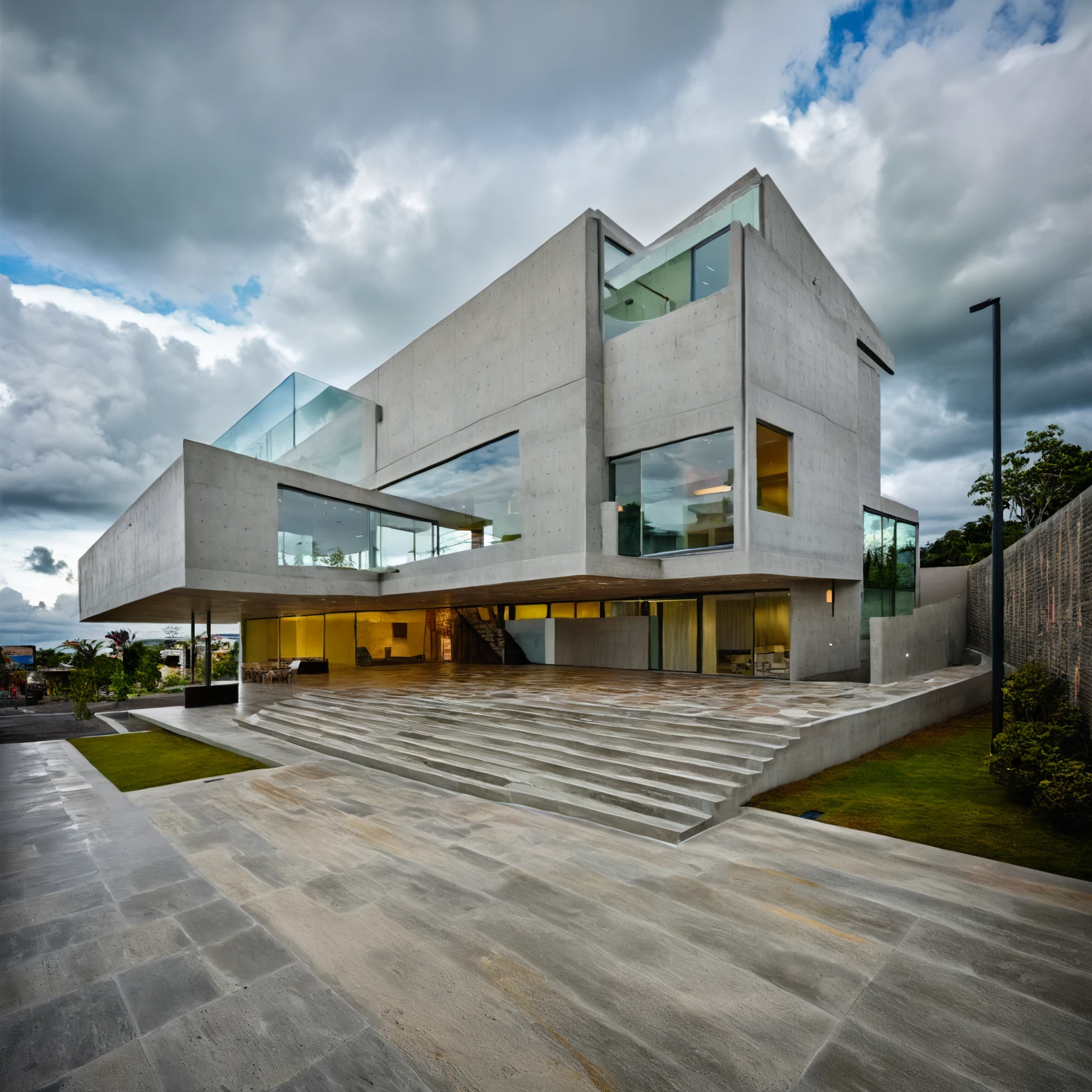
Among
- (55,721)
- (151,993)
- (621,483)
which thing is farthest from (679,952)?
(55,721)

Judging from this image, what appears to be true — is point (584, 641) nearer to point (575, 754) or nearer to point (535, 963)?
point (575, 754)

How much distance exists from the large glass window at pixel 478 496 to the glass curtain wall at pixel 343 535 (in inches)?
40.4

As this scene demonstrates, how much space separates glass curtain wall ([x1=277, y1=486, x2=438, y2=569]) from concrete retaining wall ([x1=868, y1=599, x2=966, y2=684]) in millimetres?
13249

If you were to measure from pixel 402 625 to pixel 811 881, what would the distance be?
2575 cm

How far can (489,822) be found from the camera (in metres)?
6.82

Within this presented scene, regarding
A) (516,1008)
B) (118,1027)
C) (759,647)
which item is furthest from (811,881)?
(759,647)

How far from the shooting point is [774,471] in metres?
15.8

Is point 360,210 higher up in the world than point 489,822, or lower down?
higher up

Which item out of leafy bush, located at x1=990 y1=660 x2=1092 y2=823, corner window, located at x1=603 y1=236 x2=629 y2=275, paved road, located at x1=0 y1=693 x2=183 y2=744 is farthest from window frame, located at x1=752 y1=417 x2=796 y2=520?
paved road, located at x1=0 y1=693 x2=183 y2=744

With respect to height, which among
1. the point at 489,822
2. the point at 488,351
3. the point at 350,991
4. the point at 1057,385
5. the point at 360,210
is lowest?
the point at 489,822

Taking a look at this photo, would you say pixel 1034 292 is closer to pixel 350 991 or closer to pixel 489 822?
pixel 489 822

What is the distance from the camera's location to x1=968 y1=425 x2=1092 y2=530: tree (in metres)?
25.8

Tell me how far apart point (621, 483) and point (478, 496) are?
4957 mm

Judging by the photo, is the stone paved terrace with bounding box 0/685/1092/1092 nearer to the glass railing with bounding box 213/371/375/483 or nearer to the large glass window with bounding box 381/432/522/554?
the large glass window with bounding box 381/432/522/554
